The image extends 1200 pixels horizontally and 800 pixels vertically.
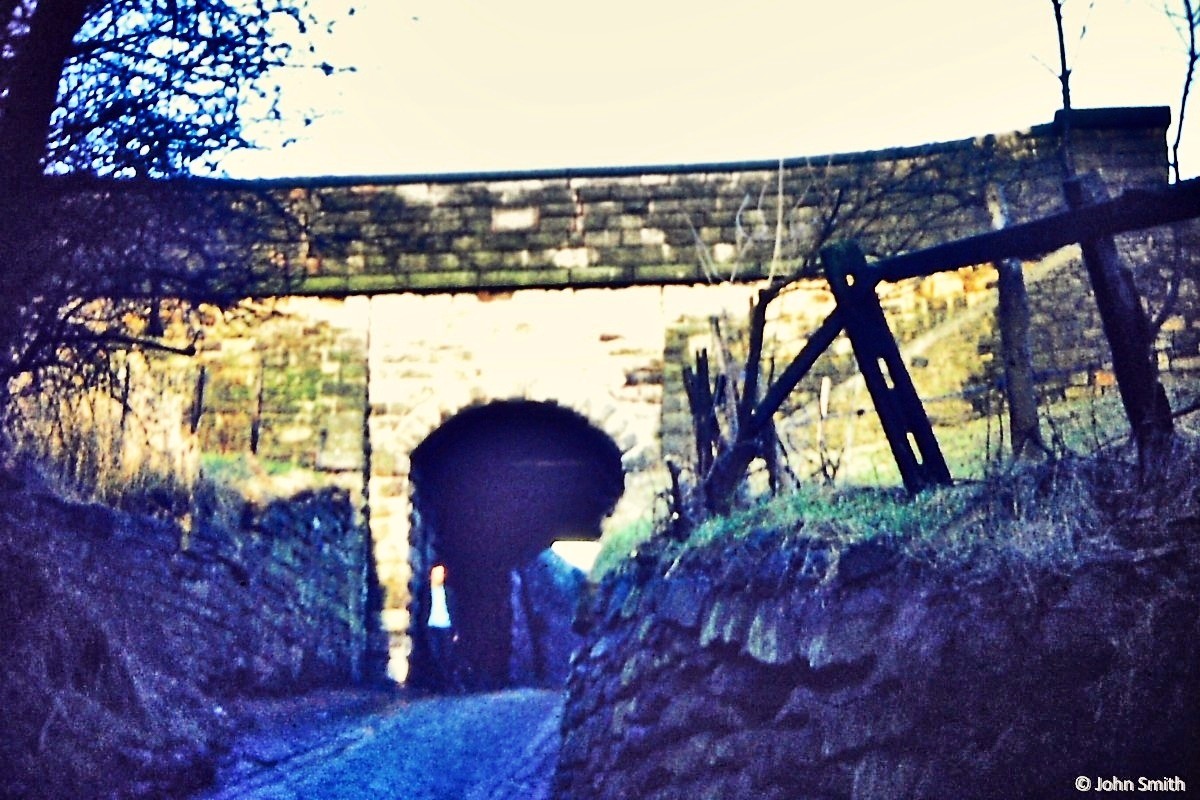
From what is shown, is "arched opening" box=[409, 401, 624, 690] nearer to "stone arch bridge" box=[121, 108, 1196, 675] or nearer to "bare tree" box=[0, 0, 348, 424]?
"stone arch bridge" box=[121, 108, 1196, 675]

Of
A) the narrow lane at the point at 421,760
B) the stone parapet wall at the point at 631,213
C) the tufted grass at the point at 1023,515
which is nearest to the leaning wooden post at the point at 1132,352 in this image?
the tufted grass at the point at 1023,515

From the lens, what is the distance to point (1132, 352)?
11.4 ft

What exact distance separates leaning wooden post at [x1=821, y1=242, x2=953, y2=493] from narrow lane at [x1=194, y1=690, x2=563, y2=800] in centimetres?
301

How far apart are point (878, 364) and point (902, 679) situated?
6.49 ft

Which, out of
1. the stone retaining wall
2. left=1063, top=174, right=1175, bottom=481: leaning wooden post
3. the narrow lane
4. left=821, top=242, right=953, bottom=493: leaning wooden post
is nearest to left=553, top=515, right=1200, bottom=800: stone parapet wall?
left=1063, top=174, right=1175, bottom=481: leaning wooden post

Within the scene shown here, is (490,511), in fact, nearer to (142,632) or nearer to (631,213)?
(631,213)

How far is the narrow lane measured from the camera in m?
6.00

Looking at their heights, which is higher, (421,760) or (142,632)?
(142,632)

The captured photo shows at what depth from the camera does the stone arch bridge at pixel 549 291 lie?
11.0m

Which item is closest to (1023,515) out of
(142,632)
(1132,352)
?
(1132,352)

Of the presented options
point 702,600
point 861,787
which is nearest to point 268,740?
point 702,600

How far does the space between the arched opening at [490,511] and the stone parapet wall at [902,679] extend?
6508 millimetres

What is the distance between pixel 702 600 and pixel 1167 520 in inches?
88.8

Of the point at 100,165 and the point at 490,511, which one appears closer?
the point at 100,165
